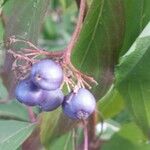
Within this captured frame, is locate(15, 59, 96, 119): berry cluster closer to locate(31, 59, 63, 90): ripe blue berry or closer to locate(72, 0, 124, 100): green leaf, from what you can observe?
locate(31, 59, 63, 90): ripe blue berry

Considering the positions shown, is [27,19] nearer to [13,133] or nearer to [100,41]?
[100,41]

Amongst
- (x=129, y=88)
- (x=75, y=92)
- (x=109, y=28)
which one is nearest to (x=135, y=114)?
(x=129, y=88)

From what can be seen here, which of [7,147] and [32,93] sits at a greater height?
[32,93]

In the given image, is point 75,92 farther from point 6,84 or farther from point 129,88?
point 6,84

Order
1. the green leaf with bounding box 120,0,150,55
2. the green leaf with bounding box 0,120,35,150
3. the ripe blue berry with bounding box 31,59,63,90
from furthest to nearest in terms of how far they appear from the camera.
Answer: the green leaf with bounding box 0,120,35,150, the green leaf with bounding box 120,0,150,55, the ripe blue berry with bounding box 31,59,63,90

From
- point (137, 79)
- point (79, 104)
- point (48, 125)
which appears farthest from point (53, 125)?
point (79, 104)

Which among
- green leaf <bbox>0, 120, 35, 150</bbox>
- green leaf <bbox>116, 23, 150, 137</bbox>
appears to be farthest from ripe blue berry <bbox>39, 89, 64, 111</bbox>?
green leaf <bbox>0, 120, 35, 150</bbox>
